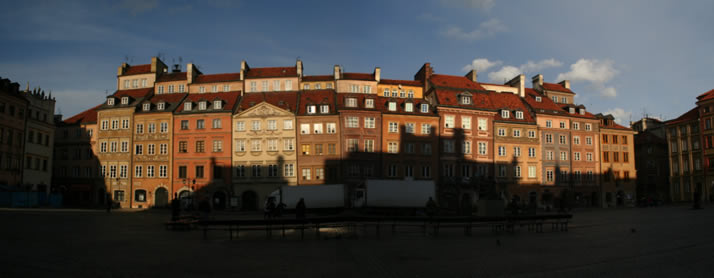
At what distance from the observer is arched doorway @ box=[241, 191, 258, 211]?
54.9 metres

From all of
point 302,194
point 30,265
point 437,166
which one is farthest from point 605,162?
point 30,265

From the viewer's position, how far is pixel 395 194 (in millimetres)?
42375

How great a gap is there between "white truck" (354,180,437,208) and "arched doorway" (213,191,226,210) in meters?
19.5

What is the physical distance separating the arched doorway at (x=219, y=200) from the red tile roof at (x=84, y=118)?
60.5 ft

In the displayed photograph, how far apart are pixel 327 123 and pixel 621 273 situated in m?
44.0

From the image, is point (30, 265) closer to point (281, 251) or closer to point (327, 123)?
point (281, 251)

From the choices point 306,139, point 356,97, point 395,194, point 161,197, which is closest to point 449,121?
point 356,97

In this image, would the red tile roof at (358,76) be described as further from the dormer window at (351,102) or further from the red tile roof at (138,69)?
the red tile roof at (138,69)

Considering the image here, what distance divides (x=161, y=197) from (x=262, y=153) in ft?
41.1

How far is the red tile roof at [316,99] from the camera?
56250 mm

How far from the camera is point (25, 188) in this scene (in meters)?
51.2

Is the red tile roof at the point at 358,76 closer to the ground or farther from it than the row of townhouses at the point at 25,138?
farther from it

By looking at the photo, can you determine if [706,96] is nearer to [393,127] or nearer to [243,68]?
[393,127]

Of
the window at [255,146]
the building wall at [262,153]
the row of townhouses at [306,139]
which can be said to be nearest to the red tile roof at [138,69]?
the row of townhouses at [306,139]
